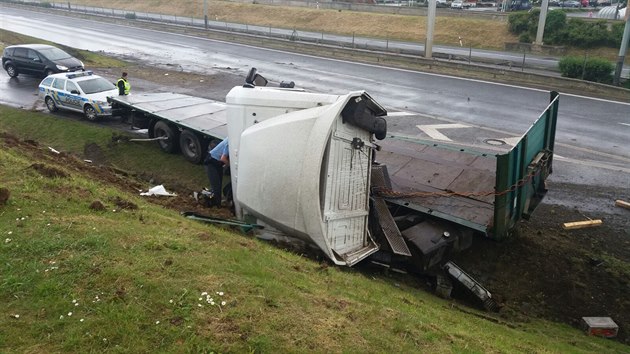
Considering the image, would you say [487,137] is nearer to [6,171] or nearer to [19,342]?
[6,171]

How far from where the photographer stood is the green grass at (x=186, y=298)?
14.5ft

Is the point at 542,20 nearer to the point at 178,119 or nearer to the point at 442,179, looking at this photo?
the point at 178,119

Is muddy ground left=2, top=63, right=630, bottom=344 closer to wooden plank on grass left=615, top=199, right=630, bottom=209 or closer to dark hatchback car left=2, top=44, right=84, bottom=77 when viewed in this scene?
wooden plank on grass left=615, top=199, right=630, bottom=209

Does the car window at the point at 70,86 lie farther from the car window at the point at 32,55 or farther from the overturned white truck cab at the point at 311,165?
the overturned white truck cab at the point at 311,165

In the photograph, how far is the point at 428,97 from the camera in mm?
20625

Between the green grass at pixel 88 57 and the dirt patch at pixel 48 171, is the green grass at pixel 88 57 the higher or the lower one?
the higher one

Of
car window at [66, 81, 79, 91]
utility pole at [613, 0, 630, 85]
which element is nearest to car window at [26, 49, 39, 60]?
car window at [66, 81, 79, 91]

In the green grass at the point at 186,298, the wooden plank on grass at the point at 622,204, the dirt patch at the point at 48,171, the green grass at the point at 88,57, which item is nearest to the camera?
the green grass at the point at 186,298

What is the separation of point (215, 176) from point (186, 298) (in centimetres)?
500

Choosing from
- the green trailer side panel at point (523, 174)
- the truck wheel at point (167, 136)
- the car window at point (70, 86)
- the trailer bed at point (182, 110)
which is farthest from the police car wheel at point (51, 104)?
the green trailer side panel at point (523, 174)

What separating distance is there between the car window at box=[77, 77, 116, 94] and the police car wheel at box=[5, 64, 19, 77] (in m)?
8.99

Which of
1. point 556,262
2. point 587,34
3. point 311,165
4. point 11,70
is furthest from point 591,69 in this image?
point 11,70

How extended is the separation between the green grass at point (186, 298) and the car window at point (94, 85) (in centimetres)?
948

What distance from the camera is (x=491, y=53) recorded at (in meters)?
34.2
